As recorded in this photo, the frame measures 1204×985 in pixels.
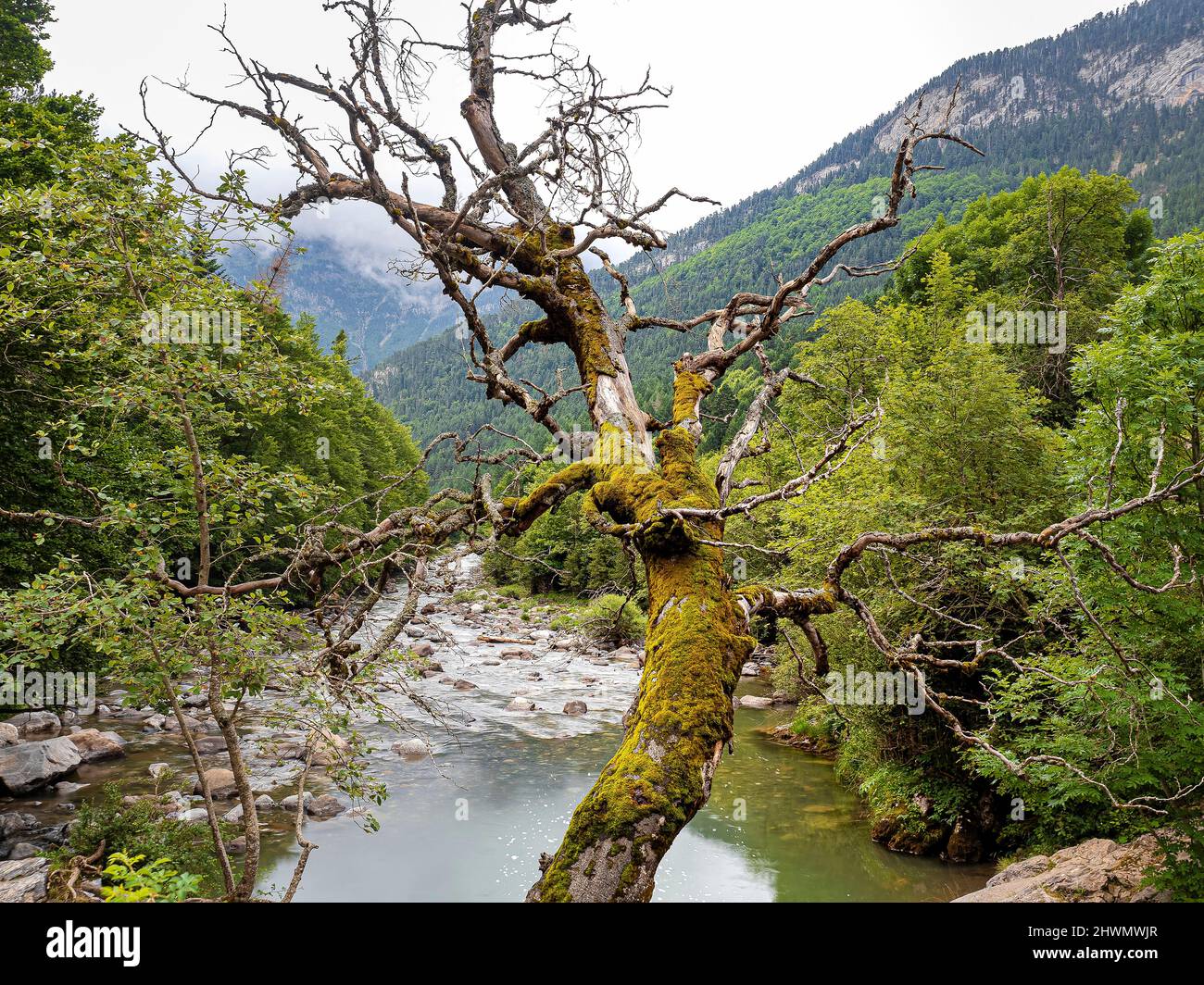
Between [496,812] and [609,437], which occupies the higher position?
[609,437]

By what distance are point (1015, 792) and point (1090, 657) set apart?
3369mm

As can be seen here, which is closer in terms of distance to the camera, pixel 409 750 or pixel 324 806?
pixel 324 806

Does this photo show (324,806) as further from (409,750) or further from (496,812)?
(409,750)

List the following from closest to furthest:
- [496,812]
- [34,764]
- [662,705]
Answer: [662,705] < [34,764] < [496,812]

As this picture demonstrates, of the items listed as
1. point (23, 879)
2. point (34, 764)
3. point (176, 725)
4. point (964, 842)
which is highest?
point (23, 879)

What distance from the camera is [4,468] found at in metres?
11.6

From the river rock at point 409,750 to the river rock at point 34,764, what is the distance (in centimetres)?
619

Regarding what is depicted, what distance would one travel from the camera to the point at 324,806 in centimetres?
1241

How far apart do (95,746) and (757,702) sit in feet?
56.5

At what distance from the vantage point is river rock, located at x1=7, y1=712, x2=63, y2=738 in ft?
46.0

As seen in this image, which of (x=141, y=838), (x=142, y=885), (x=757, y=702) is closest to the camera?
(x=142, y=885)

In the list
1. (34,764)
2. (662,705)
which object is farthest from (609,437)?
(34,764)
